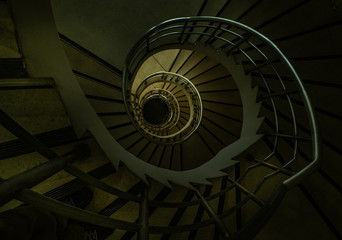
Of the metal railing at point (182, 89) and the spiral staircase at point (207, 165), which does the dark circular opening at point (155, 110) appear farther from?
the spiral staircase at point (207, 165)

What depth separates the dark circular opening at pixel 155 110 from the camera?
11.6 meters

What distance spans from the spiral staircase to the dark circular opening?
7382mm

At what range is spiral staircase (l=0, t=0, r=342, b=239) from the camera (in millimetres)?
1181

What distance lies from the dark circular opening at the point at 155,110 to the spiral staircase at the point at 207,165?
7382 mm

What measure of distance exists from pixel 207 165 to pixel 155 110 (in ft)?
29.5

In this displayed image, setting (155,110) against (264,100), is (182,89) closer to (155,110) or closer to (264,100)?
(264,100)

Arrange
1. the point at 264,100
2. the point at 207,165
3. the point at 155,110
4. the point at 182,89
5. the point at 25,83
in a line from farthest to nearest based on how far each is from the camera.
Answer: the point at 155,110 → the point at 182,89 → the point at 264,100 → the point at 207,165 → the point at 25,83

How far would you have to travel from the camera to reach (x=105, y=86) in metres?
3.06

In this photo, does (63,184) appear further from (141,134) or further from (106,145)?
(141,134)

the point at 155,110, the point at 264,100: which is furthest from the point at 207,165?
the point at 155,110

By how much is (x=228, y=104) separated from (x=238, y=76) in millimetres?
1864

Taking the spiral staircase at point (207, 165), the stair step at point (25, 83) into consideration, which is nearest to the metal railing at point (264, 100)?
the spiral staircase at point (207, 165)

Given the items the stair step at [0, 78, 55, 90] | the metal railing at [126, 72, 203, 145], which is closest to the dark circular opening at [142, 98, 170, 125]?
the metal railing at [126, 72, 203, 145]

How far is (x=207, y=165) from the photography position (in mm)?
2938
